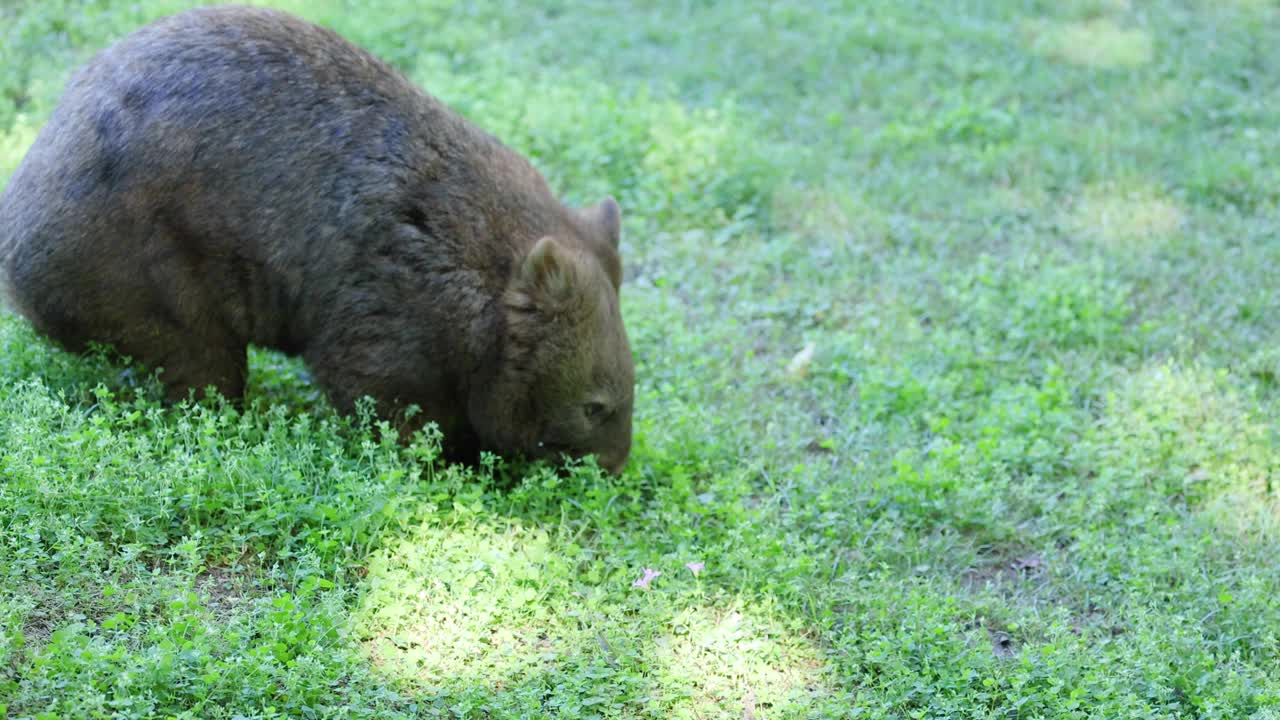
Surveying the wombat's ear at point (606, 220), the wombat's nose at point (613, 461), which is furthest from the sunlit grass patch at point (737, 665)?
the wombat's ear at point (606, 220)

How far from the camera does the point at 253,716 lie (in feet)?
12.6

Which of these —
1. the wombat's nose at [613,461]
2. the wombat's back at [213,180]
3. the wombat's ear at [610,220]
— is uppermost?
the wombat's back at [213,180]

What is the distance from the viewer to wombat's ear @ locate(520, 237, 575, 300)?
210 inches

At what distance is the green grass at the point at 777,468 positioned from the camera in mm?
4379

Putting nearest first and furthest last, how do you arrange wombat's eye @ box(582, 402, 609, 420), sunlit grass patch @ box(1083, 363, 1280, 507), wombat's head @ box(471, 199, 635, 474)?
wombat's head @ box(471, 199, 635, 474), wombat's eye @ box(582, 402, 609, 420), sunlit grass patch @ box(1083, 363, 1280, 507)

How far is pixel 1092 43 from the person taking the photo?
35.7 feet

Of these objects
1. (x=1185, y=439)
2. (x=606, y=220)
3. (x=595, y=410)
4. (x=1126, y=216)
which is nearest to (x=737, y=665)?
(x=595, y=410)

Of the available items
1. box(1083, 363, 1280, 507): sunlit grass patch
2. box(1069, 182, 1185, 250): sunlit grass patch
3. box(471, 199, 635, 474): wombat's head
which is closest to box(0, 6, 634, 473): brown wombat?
box(471, 199, 635, 474): wombat's head

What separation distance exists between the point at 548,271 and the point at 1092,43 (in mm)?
7285

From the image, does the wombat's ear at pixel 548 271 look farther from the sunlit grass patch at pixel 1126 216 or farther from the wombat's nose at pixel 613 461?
the sunlit grass patch at pixel 1126 216

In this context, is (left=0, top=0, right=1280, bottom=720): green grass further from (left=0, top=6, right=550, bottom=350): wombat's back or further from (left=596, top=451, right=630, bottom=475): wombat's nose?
(left=0, top=6, right=550, bottom=350): wombat's back

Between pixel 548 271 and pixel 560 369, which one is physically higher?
pixel 548 271

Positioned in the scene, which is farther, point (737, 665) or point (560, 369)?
point (560, 369)

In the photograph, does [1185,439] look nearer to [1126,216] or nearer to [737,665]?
[1126,216]
